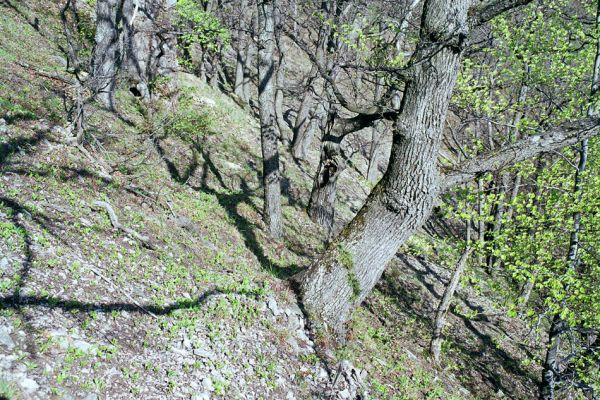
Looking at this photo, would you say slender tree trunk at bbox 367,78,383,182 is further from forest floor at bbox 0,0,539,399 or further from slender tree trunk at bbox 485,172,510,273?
forest floor at bbox 0,0,539,399

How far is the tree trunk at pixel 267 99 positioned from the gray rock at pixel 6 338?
22.9 ft

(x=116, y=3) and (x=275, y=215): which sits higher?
(x=116, y=3)

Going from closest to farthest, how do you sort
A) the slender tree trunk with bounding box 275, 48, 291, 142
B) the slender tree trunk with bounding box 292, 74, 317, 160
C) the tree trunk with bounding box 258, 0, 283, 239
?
the tree trunk with bounding box 258, 0, 283, 239 < the slender tree trunk with bounding box 292, 74, 317, 160 < the slender tree trunk with bounding box 275, 48, 291, 142

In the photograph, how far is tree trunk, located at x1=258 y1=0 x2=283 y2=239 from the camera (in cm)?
1010

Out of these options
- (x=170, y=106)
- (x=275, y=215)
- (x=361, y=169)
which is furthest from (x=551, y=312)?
(x=361, y=169)

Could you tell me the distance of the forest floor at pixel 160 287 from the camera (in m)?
4.67

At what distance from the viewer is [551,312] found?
26.5 feet

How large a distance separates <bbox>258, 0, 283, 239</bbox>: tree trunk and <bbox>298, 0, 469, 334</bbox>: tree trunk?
4039 millimetres

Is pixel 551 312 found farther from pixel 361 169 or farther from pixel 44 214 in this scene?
pixel 361 169

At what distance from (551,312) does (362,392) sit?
12.4ft

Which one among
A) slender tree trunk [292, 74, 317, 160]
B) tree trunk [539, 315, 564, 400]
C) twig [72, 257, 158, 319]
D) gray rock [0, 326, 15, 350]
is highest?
slender tree trunk [292, 74, 317, 160]

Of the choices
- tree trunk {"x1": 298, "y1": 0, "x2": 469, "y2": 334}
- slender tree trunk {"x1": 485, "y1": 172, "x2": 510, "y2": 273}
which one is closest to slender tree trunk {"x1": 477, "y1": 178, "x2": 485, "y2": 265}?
slender tree trunk {"x1": 485, "y1": 172, "x2": 510, "y2": 273}

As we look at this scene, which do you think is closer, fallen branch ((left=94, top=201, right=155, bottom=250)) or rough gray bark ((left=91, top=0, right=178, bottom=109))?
fallen branch ((left=94, top=201, right=155, bottom=250))

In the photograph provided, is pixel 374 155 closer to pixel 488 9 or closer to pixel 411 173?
pixel 411 173
